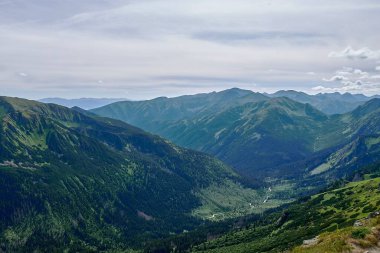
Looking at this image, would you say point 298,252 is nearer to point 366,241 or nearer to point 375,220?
point 366,241

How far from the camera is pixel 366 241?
211ft

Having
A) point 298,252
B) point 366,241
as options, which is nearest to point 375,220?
point 366,241

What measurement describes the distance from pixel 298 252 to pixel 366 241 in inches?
428

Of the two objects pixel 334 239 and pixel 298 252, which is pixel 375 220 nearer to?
pixel 334 239

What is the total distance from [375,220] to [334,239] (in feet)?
47.1

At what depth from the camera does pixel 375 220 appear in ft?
249

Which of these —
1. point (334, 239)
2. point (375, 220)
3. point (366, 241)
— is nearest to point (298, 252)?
point (334, 239)

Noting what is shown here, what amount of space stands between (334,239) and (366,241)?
4.95m

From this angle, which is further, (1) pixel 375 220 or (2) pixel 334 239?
(1) pixel 375 220

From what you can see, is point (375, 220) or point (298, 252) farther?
point (375, 220)

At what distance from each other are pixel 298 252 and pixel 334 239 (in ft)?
21.1

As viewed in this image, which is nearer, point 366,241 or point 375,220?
point 366,241

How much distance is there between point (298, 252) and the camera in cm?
6662
